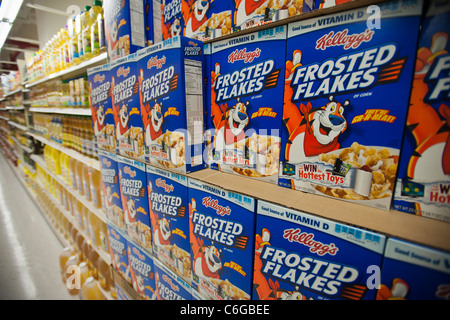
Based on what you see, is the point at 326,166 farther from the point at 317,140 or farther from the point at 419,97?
the point at 419,97

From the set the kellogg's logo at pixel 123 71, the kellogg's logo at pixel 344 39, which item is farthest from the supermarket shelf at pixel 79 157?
the kellogg's logo at pixel 344 39

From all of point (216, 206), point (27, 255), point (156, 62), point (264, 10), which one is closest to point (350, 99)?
point (264, 10)

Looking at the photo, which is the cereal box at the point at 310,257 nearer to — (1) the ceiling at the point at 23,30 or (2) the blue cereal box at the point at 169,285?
(2) the blue cereal box at the point at 169,285

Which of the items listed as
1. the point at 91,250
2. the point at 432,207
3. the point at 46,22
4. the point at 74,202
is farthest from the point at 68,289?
the point at 46,22

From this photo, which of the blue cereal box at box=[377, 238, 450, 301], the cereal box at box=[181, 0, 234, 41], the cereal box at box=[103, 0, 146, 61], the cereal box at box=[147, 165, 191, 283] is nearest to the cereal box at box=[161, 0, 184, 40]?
the cereal box at box=[181, 0, 234, 41]

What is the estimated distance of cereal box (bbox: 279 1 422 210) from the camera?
45 cm

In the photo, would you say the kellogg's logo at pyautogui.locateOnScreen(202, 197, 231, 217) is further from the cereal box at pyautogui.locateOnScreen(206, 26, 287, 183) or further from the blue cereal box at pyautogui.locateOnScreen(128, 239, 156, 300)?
the blue cereal box at pyautogui.locateOnScreen(128, 239, 156, 300)

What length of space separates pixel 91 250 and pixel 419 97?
8.43 ft

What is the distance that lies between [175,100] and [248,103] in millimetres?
286

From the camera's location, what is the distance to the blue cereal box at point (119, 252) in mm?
1345

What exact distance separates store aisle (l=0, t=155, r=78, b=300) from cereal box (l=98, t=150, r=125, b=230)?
4.41 ft

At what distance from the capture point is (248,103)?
72 centimetres

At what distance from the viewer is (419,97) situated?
0.44 m

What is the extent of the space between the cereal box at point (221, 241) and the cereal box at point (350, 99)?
219 mm
